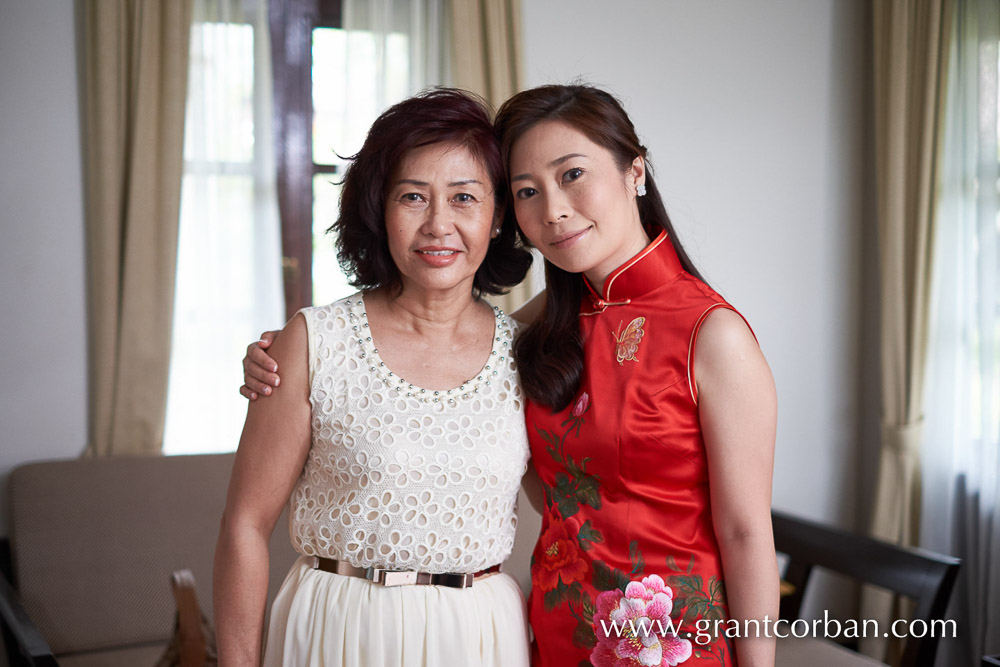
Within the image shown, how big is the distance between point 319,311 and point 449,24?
1.89 meters

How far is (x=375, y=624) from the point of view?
1430mm

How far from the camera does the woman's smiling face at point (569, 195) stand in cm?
153

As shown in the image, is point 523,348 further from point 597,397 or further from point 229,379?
point 229,379

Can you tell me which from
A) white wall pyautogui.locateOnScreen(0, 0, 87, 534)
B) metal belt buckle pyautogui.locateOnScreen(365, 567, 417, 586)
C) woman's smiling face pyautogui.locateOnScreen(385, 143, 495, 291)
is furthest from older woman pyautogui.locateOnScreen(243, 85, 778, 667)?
white wall pyautogui.locateOnScreen(0, 0, 87, 534)

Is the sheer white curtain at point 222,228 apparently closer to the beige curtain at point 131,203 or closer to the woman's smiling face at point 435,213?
the beige curtain at point 131,203

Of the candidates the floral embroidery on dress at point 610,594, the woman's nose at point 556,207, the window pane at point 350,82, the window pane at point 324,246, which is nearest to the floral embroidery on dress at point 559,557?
the floral embroidery on dress at point 610,594

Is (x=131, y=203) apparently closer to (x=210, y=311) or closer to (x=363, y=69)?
(x=210, y=311)

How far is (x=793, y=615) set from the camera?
10.4 feet

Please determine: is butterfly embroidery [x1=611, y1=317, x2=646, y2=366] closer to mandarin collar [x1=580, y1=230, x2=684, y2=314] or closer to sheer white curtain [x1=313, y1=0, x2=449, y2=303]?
mandarin collar [x1=580, y1=230, x2=684, y2=314]

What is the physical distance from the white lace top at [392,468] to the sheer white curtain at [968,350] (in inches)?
93.0

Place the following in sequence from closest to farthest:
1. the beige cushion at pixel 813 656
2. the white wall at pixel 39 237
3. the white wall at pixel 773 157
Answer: the beige cushion at pixel 813 656 < the white wall at pixel 39 237 < the white wall at pixel 773 157

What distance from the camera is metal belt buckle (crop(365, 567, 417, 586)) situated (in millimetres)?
1443

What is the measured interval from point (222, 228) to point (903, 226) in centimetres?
259

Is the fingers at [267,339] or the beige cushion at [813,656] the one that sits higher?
the fingers at [267,339]
